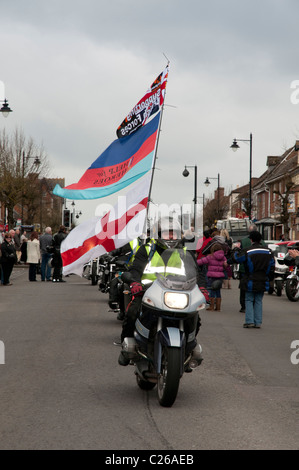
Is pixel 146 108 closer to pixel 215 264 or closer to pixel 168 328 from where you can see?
pixel 168 328

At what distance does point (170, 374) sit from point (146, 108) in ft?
18.3

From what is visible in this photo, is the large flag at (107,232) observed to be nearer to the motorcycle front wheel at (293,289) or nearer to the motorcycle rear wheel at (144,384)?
the motorcycle rear wheel at (144,384)

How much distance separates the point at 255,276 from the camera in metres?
12.1

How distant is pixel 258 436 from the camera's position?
16.8ft

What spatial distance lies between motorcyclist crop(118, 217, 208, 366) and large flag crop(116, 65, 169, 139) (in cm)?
386

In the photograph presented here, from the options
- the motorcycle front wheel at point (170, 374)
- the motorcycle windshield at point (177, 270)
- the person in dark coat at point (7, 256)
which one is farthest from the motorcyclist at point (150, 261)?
the person in dark coat at point (7, 256)

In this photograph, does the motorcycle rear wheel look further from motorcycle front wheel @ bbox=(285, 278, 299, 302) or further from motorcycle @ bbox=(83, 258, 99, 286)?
motorcycle @ bbox=(83, 258, 99, 286)

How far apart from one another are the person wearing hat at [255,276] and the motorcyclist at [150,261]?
5503mm

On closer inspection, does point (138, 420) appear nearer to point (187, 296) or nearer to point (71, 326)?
point (187, 296)

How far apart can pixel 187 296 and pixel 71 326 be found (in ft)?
19.7

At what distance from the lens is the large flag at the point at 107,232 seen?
9438 millimetres

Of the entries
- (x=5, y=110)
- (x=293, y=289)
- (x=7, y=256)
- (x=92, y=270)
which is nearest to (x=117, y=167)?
(x=293, y=289)

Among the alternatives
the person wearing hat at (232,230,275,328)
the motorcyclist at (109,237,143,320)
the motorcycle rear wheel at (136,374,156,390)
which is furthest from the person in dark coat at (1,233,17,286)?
the motorcycle rear wheel at (136,374,156,390)

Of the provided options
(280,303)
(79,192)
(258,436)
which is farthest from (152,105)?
(280,303)
